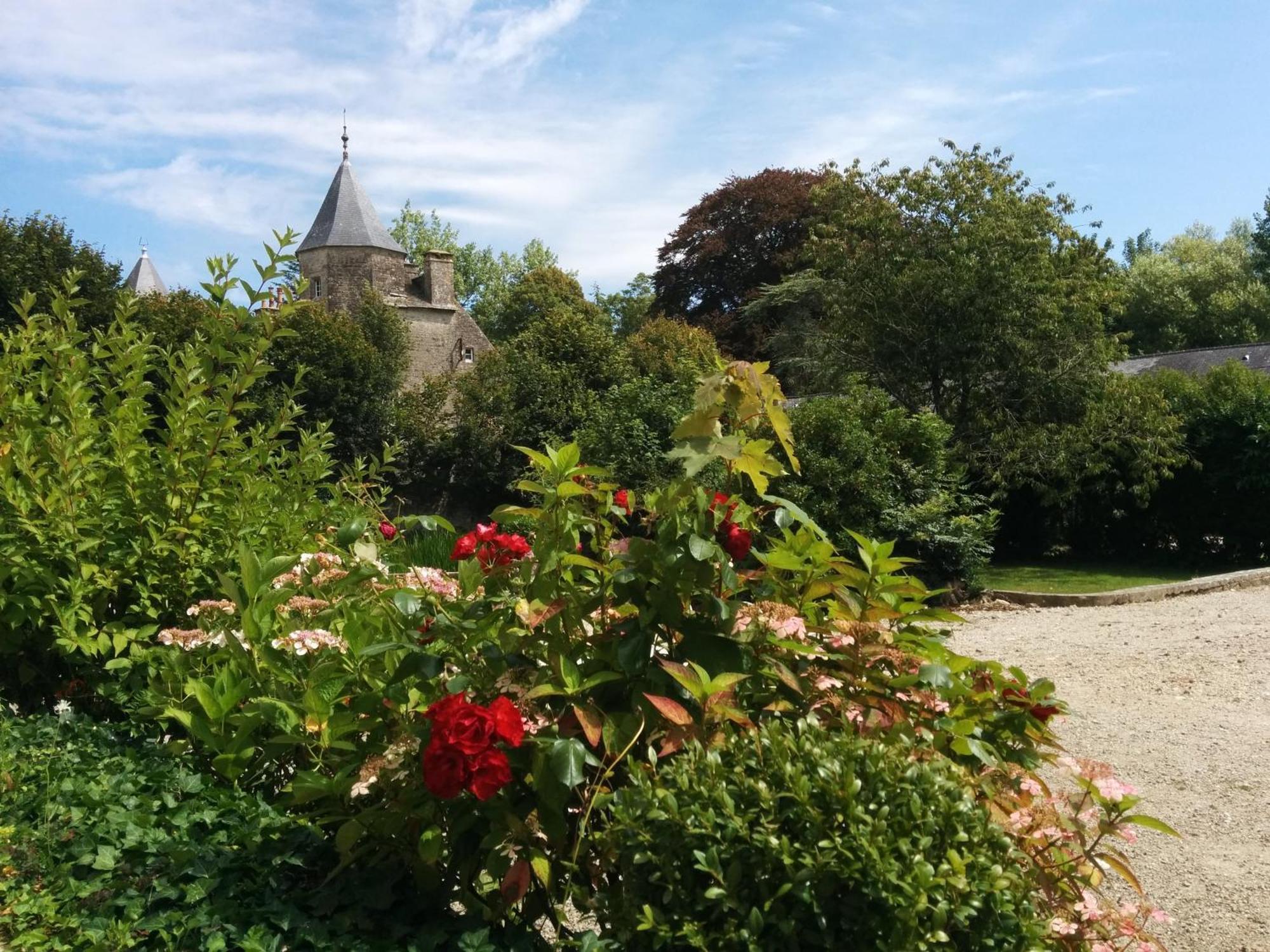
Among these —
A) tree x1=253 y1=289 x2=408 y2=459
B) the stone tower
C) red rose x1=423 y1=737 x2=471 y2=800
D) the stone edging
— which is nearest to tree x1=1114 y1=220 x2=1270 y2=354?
the stone tower

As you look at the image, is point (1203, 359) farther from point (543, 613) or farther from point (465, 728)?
point (465, 728)

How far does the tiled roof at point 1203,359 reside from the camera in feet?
85.6

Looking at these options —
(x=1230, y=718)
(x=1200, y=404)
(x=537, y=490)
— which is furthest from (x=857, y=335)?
(x=537, y=490)

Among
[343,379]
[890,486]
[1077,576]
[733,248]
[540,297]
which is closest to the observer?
[890,486]

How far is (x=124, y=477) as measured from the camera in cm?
414

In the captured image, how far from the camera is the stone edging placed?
1058 cm

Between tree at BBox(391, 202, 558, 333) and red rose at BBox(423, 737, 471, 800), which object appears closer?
red rose at BBox(423, 737, 471, 800)

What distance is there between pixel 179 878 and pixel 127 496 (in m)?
2.06

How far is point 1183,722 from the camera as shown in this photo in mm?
5969

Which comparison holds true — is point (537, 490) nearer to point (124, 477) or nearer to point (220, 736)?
point (220, 736)

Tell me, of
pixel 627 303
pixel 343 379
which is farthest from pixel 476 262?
pixel 343 379

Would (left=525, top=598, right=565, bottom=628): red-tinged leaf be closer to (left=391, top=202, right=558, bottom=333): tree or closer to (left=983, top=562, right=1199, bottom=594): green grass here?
(left=983, top=562, right=1199, bottom=594): green grass

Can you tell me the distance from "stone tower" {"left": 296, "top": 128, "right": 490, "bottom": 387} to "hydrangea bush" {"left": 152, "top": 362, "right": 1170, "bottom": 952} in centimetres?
3538

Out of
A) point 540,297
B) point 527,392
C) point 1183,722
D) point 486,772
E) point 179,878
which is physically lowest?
point 1183,722
